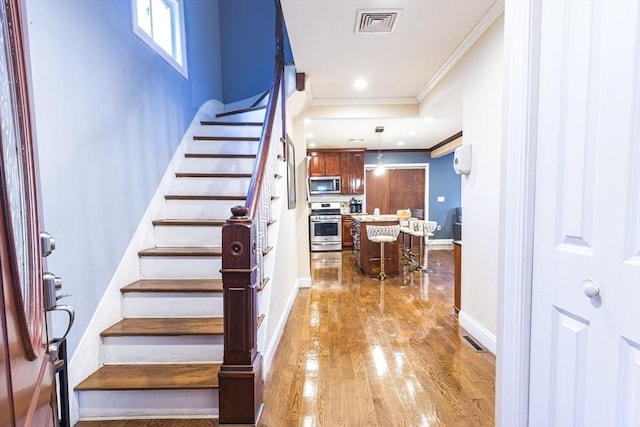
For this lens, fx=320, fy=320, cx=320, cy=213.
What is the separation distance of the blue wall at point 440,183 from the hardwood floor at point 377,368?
463cm

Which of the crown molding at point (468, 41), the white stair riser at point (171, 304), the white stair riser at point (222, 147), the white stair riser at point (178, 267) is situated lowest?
the white stair riser at point (171, 304)

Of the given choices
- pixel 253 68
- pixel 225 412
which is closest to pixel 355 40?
pixel 253 68

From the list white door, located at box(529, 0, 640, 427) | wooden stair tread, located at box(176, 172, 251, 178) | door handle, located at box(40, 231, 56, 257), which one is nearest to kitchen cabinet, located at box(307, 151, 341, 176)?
wooden stair tread, located at box(176, 172, 251, 178)

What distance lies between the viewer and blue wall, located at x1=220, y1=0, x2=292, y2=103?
4379 millimetres

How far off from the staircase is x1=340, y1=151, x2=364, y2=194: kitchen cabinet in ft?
15.1

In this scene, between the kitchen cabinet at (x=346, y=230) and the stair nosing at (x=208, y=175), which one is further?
the kitchen cabinet at (x=346, y=230)

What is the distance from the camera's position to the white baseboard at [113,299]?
1.63 meters

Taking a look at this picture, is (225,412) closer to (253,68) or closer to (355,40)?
(355,40)

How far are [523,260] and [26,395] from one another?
1329 mm

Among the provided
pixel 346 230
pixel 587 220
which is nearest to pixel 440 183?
pixel 346 230

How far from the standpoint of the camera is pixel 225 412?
1.60 m

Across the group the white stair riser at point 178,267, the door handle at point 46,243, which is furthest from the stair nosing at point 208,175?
the door handle at point 46,243

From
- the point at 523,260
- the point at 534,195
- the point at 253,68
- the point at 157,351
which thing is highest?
the point at 253,68

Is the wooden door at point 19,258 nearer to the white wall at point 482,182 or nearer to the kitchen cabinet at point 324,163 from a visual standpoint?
the white wall at point 482,182
